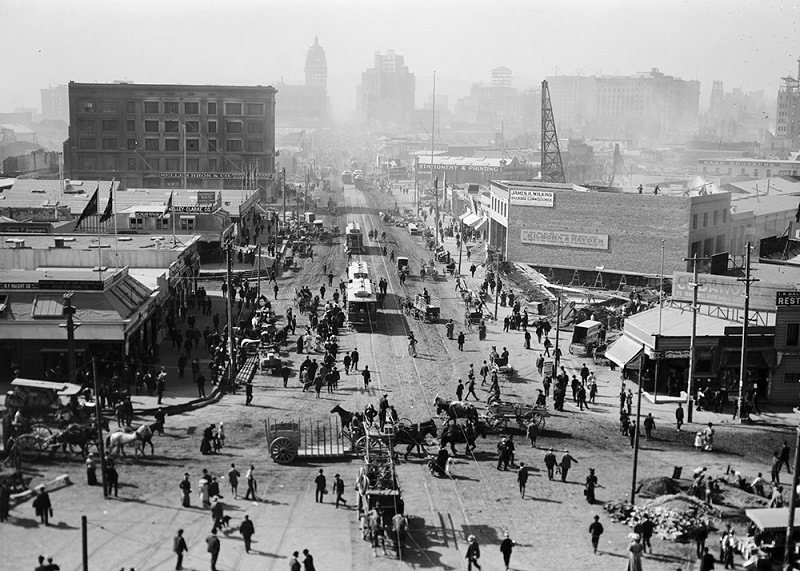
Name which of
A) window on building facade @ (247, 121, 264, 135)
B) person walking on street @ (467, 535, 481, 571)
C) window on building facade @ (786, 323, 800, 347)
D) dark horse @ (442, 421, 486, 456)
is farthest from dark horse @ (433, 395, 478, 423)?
window on building facade @ (247, 121, 264, 135)

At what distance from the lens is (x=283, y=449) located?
32188 mm

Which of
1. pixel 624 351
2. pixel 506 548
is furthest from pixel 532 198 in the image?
pixel 506 548

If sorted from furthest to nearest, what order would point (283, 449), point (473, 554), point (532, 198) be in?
point (532, 198) < point (283, 449) < point (473, 554)

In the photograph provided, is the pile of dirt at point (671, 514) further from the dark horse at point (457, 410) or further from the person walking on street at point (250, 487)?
the person walking on street at point (250, 487)

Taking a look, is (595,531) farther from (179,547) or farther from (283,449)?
(283,449)

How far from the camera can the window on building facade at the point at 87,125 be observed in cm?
12038

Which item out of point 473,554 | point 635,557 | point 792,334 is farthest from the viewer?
point 792,334

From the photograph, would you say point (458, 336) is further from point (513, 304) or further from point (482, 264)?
point (482, 264)

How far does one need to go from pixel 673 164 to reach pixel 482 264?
119 meters

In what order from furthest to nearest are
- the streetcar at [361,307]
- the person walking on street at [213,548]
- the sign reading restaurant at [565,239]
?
the sign reading restaurant at [565,239]
the streetcar at [361,307]
the person walking on street at [213,548]

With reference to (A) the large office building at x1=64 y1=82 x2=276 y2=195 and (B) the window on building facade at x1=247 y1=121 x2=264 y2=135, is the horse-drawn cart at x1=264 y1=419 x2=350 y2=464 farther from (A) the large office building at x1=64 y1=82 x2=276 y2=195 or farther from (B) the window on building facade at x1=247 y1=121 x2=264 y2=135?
(B) the window on building facade at x1=247 y1=121 x2=264 y2=135

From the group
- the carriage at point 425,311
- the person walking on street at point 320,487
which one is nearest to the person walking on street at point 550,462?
the person walking on street at point 320,487

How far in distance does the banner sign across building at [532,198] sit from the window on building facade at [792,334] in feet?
115

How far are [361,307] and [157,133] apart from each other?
72.7 meters
